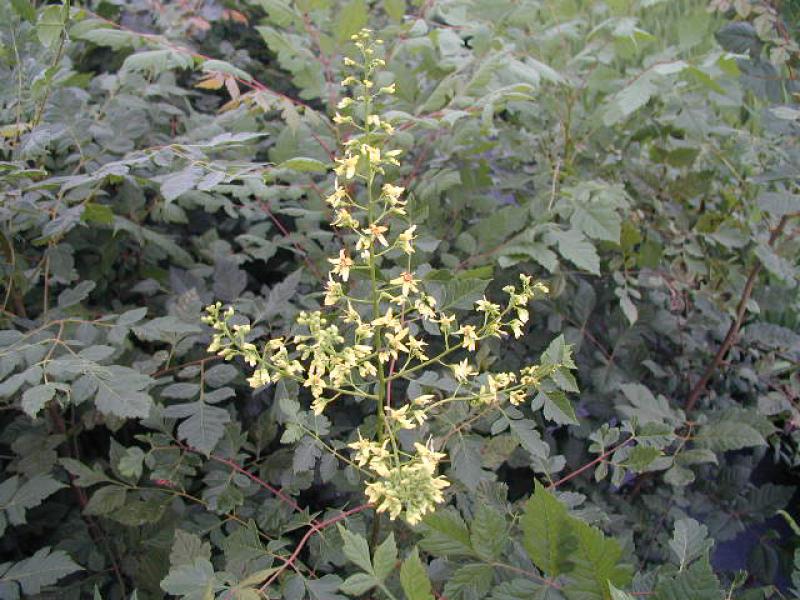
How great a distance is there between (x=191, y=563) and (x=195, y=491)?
48cm

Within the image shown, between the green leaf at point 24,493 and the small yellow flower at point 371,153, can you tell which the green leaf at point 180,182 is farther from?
the green leaf at point 24,493

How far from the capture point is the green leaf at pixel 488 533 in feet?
2.93

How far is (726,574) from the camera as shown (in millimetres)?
1496

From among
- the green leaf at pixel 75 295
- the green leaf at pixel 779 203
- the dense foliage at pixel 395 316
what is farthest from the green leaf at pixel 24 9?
the green leaf at pixel 779 203

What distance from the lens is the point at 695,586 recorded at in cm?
80

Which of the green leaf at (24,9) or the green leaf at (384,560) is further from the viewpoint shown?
the green leaf at (24,9)

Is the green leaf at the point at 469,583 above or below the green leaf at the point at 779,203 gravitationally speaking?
below

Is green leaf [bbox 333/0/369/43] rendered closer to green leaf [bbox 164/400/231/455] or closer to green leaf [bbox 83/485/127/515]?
green leaf [bbox 164/400/231/455]

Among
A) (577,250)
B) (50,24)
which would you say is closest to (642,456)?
(577,250)

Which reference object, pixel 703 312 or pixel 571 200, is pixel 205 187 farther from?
pixel 703 312

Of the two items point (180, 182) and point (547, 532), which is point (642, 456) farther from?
point (180, 182)

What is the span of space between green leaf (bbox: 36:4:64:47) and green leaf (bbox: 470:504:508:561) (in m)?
1.00

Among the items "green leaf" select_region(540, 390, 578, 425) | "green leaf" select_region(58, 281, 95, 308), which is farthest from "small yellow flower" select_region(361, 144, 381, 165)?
"green leaf" select_region(58, 281, 95, 308)

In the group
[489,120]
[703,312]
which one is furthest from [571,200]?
[703,312]
